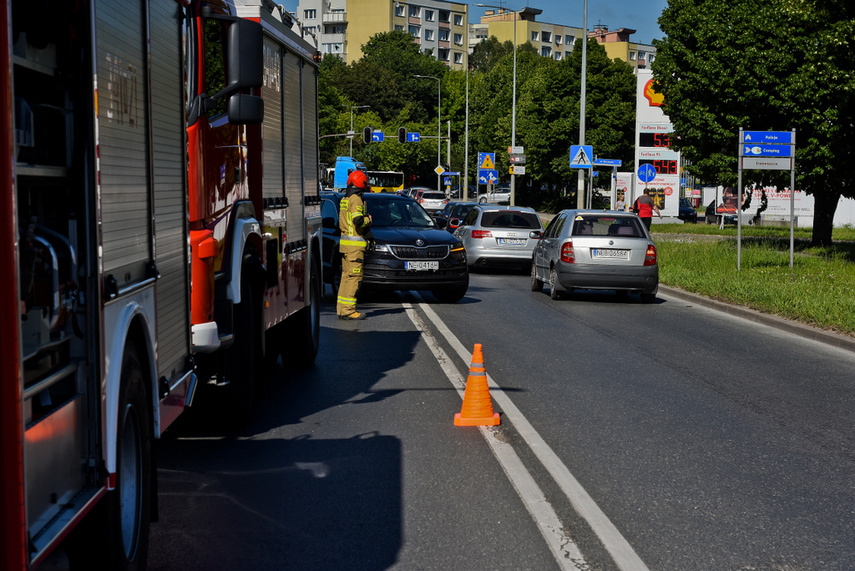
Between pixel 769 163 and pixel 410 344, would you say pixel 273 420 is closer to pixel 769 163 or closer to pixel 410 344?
pixel 410 344

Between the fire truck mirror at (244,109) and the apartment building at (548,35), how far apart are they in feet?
492

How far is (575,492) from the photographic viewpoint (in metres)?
6.03

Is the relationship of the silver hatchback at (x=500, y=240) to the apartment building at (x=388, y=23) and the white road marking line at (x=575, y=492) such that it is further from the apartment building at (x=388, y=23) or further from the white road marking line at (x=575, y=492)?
the apartment building at (x=388, y=23)

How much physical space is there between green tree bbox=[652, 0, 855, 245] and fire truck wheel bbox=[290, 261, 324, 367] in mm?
17917

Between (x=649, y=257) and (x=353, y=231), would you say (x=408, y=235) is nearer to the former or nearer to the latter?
(x=353, y=231)

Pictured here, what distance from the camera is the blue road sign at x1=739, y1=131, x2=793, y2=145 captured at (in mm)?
21266

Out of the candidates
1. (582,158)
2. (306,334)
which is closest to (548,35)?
(582,158)

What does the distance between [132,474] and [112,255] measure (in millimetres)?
870

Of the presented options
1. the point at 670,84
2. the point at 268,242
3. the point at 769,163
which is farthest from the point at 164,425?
the point at 670,84

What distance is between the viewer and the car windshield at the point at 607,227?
18.6m

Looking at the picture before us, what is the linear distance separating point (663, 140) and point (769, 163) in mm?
35746

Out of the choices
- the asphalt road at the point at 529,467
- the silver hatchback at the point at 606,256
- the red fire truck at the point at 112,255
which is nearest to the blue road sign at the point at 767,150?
the silver hatchback at the point at 606,256

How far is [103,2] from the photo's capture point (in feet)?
13.2

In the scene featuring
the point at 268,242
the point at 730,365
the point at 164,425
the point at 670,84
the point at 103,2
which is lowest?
the point at 730,365
